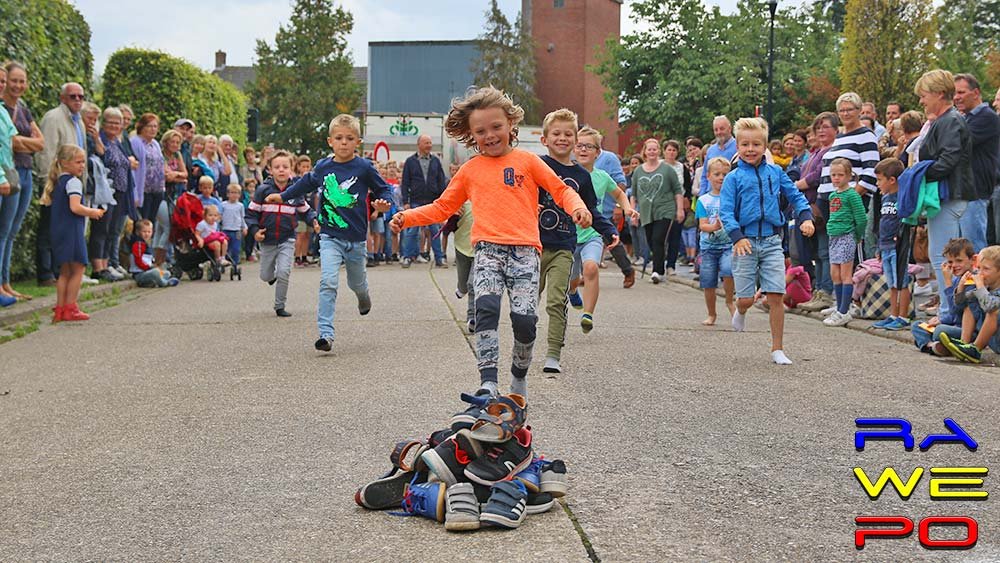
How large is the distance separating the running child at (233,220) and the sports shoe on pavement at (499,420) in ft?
48.5

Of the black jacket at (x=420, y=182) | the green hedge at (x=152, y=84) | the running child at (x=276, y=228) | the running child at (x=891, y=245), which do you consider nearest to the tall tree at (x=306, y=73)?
the green hedge at (x=152, y=84)

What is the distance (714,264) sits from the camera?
38.9ft

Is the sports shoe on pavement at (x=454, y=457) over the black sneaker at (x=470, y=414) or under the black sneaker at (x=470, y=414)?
under

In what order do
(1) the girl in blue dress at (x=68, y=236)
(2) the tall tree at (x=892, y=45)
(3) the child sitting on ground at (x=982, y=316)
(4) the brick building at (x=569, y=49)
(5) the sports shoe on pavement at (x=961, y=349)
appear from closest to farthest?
(3) the child sitting on ground at (x=982, y=316) < (5) the sports shoe on pavement at (x=961, y=349) < (1) the girl in blue dress at (x=68, y=236) < (2) the tall tree at (x=892, y=45) < (4) the brick building at (x=569, y=49)

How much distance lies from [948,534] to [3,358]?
23.4 feet

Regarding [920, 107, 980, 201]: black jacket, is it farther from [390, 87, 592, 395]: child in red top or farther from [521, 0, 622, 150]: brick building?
[521, 0, 622, 150]: brick building

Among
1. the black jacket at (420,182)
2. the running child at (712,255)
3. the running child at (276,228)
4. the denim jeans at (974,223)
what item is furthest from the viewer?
the black jacket at (420,182)

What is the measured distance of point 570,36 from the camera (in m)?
74.8

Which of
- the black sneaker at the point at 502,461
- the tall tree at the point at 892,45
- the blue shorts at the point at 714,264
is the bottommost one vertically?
the black sneaker at the point at 502,461

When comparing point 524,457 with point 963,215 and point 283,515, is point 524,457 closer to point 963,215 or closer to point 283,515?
point 283,515

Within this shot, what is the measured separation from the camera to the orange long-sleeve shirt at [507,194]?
6.00 metres

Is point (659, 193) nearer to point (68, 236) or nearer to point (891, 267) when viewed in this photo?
point (891, 267)

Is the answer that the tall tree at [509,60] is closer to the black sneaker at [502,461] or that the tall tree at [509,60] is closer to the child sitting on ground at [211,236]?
the child sitting on ground at [211,236]

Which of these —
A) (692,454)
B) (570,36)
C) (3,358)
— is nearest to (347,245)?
(3,358)
